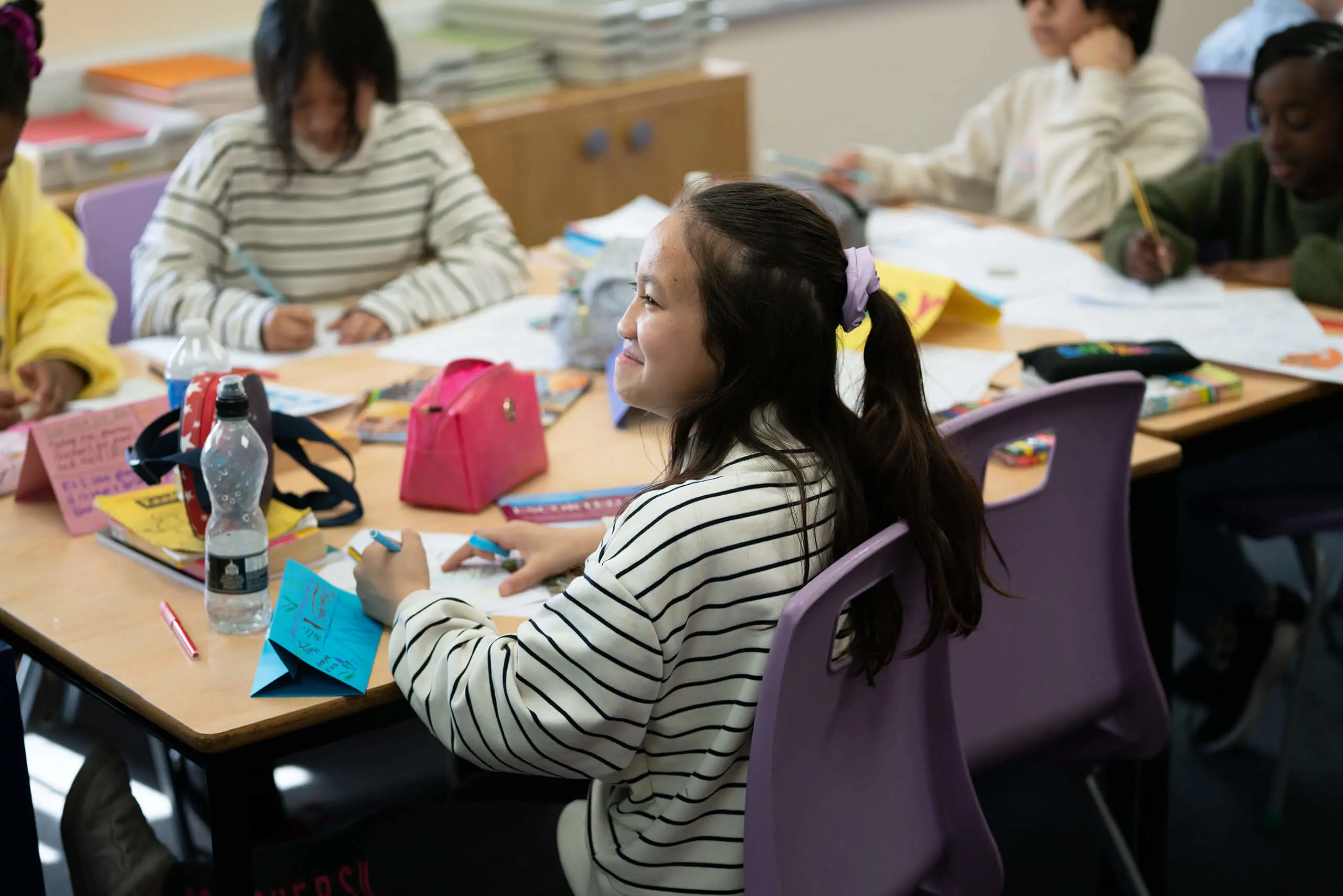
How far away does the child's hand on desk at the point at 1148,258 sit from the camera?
2.19m

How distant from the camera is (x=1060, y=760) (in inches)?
61.2

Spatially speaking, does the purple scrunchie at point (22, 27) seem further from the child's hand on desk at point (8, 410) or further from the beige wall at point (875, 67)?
the beige wall at point (875, 67)

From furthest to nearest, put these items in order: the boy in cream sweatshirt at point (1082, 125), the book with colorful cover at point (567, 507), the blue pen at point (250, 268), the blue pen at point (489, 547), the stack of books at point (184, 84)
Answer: the stack of books at point (184, 84), the boy in cream sweatshirt at point (1082, 125), the blue pen at point (250, 268), the book with colorful cover at point (567, 507), the blue pen at point (489, 547)

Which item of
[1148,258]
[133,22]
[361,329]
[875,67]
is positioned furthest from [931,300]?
[875,67]

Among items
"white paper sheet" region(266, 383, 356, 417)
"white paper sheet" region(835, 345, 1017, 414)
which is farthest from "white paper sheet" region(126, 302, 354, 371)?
"white paper sheet" region(835, 345, 1017, 414)

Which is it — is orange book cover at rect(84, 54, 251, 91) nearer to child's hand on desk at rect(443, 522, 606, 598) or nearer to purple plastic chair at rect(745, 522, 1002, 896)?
child's hand on desk at rect(443, 522, 606, 598)

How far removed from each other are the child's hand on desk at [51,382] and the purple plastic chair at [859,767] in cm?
118

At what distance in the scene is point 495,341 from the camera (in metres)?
2.08

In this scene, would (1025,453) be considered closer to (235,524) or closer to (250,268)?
(235,524)

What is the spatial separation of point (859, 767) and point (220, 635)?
58 centimetres

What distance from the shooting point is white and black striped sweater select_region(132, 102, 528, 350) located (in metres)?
2.13

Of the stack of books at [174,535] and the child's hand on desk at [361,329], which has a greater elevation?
the stack of books at [174,535]

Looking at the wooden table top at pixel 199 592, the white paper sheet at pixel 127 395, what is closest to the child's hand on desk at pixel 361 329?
the wooden table top at pixel 199 592

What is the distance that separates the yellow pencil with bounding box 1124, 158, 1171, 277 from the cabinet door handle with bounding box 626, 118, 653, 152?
141 centimetres
